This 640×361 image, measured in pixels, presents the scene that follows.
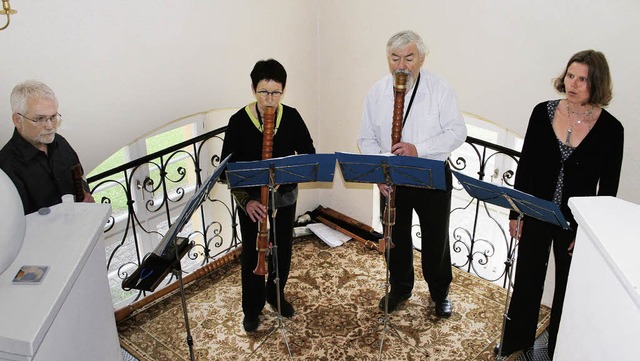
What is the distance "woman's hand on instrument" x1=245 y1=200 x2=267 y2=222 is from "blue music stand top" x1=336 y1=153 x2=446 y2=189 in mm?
554

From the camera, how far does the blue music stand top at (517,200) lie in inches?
99.5

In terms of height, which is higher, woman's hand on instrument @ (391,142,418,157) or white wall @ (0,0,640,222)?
white wall @ (0,0,640,222)

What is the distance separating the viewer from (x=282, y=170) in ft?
9.84

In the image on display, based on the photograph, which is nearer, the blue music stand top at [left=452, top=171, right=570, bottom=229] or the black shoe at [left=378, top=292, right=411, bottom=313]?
the blue music stand top at [left=452, top=171, right=570, bottom=229]

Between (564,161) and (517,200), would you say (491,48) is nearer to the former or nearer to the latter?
(564,161)

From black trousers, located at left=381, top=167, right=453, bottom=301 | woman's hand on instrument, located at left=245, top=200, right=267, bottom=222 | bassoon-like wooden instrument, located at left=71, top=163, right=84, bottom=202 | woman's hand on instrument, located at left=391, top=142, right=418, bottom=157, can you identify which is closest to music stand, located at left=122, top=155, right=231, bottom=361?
woman's hand on instrument, located at left=245, top=200, right=267, bottom=222

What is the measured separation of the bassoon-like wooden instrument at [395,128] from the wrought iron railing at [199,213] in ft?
3.58

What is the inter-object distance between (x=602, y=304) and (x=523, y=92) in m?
2.44

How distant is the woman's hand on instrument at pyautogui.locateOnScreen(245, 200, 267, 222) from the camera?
3.23 m

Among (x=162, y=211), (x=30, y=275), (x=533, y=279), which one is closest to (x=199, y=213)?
(x=162, y=211)

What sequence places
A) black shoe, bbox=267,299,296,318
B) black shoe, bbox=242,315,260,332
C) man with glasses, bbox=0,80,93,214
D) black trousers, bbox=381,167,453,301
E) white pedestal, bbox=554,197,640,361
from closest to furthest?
white pedestal, bbox=554,197,640,361 < man with glasses, bbox=0,80,93,214 < black trousers, bbox=381,167,453,301 < black shoe, bbox=242,315,260,332 < black shoe, bbox=267,299,296,318

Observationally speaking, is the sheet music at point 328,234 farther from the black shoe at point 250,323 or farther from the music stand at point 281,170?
the music stand at point 281,170

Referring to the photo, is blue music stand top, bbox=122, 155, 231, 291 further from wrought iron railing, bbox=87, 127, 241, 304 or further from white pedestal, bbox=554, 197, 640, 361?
wrought iron railing, bbox=87, 127, 241, 304

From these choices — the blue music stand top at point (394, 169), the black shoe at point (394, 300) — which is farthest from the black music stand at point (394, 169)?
the black shoe at point (394, 300)
